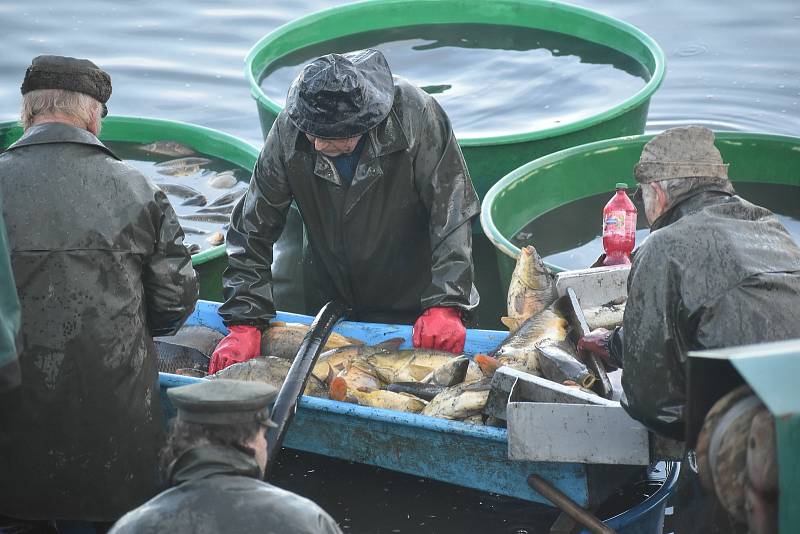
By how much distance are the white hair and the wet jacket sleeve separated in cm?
90

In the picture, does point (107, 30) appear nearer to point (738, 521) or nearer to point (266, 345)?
point (266, 345)

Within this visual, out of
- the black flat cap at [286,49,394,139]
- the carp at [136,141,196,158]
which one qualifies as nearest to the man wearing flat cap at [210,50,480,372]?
the black flat cap at [286,49,394,139]

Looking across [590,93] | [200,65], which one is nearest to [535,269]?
[590,93]

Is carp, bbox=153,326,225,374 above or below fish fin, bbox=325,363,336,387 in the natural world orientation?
below

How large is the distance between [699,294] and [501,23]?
6.97 m

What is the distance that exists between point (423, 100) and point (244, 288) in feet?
4.04

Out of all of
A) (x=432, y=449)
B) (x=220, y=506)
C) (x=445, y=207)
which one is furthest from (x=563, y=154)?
(x=220, y=506)

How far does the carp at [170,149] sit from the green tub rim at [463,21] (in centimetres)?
82

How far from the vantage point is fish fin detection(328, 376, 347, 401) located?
4.48 metres

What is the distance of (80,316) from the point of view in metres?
3.61

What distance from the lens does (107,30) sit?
40.1 ft

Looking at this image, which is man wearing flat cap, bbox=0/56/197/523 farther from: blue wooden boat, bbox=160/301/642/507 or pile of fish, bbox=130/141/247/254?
pile of fish, bbox=130/141/247/254

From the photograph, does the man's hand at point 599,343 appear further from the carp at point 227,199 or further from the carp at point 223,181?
the carp at point 223,181

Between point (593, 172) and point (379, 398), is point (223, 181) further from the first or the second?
point (379, 398)
